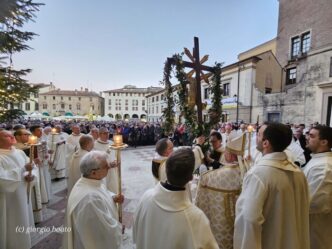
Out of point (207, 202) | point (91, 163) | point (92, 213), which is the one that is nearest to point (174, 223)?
point (92, 213)

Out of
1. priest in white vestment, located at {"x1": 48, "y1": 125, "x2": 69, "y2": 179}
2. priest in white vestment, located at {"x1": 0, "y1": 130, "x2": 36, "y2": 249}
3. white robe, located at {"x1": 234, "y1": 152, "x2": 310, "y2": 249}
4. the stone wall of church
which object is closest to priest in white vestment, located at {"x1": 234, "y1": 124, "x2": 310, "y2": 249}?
white robe, located at {"x1": 234, "y1": 152, "x2": 310, "y2": 249}

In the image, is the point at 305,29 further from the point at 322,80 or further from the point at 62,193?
the point at 62,193

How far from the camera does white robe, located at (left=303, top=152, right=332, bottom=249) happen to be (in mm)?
2309

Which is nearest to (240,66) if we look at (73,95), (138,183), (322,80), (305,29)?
(305,29)

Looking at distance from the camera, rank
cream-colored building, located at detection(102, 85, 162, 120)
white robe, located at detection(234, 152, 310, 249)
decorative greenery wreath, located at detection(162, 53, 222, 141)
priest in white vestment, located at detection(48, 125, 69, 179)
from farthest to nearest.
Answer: cream-colored building, located at detection(102, 85, 162, 120)
priest in white vestment, located at detection(48, 125, 69, 179)
decorative greenery wreath, located at detection(162, 53, 222, 141)
white robe, located at detection(234, 152, 310, 249)

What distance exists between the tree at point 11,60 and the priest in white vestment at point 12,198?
422 cm

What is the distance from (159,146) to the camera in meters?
3.17

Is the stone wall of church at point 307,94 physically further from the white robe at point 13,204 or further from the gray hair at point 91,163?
the white robe at point 13,204

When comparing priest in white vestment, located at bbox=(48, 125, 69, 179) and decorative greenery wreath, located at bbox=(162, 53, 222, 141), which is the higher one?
decorative greenery wreath, located at bbox=(162, 53, 222, 141)

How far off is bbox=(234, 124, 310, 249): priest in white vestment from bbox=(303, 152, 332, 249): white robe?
1.70 ft

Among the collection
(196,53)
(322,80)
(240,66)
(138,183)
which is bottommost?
(138,183)

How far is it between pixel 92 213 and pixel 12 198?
1.86m

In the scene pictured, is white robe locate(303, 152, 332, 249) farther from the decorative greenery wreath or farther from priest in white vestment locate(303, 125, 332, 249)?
the decorative greenery wreath

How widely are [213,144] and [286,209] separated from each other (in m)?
2.40
